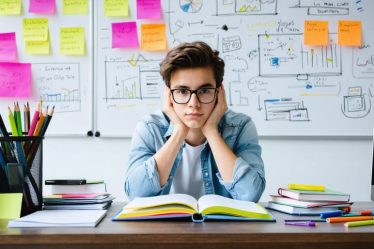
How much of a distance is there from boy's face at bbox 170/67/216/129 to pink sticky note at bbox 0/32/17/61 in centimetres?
147

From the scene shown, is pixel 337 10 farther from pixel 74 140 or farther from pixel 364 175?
pixel 74 140

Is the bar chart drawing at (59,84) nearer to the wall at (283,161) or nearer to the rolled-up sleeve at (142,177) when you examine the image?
the wall at (283,161)

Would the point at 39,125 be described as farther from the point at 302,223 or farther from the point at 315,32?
the point at 315,32

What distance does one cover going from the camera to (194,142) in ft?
5.29

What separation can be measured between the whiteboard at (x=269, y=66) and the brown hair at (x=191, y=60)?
3.41ft

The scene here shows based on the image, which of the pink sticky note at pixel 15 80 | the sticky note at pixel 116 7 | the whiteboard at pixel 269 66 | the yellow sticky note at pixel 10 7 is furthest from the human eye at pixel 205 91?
the yellow sticky note at pixel 10 7

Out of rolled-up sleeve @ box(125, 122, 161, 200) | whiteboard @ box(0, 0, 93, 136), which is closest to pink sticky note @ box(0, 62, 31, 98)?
whiteboard @ box(0, 0, 93, 136)

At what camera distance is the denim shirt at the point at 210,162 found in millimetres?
1367

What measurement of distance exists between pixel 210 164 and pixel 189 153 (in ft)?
0.31

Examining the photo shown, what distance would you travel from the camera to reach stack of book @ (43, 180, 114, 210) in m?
1.19

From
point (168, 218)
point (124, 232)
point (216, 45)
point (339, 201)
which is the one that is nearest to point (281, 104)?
point (216, 45)

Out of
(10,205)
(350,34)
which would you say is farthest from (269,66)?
(10,205)

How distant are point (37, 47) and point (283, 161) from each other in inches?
60.9

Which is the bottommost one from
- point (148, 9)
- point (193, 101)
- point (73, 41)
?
point (193, 101)
